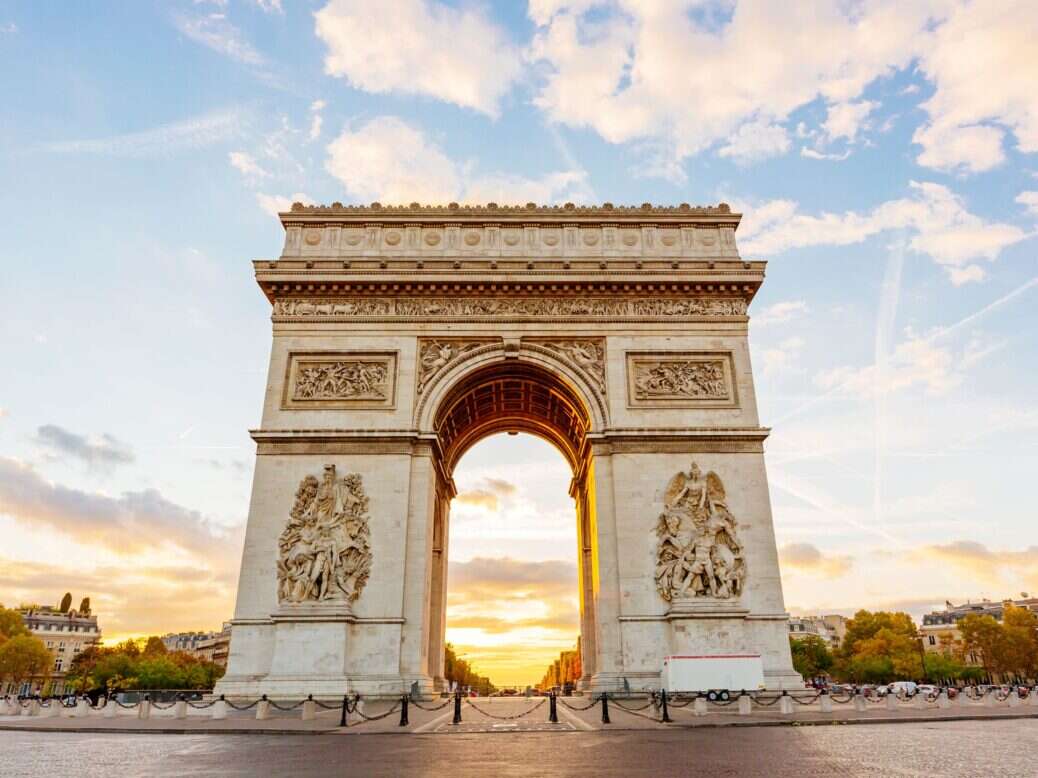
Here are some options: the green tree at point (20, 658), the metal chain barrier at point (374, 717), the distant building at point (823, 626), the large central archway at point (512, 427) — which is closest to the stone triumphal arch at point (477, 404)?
the large central archway at point (512, 427)

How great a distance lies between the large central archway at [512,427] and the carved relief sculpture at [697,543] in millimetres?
3133

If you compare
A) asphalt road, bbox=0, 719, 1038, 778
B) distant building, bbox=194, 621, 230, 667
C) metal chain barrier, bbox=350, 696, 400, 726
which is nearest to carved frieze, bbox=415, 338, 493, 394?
metal chain barrier, bbox=350, 696, 400, 726

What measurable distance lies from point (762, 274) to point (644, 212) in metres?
4.78

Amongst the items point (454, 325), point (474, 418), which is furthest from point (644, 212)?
point (474, 418)

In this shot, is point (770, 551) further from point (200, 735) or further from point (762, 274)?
point (200, 735)

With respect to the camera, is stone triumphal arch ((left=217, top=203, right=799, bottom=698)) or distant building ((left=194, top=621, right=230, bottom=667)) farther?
distant building ((left=194, top=621, right=230, bottom=667))

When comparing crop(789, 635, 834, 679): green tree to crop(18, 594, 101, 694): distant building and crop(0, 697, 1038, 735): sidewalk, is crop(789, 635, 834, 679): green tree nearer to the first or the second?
crop(0, 697, 1038, 735): sidewalk

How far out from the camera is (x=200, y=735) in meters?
12.7

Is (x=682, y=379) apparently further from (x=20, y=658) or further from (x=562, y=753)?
(x=20, y=658)

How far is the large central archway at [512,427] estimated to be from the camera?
23.6 m

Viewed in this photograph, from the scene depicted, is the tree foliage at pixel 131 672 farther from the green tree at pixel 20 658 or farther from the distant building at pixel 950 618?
the distant building at pixel 950 618

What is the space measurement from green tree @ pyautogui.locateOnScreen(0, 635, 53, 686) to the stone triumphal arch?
182ft

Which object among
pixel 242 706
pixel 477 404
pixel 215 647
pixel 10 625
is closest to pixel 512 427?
pixel 477 404

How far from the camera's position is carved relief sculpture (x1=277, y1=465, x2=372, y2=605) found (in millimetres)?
19938
